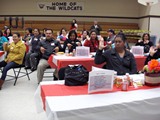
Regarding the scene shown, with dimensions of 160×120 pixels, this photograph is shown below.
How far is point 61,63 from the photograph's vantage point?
11.3ft

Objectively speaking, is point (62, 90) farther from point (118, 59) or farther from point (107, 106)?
point (118, 59)

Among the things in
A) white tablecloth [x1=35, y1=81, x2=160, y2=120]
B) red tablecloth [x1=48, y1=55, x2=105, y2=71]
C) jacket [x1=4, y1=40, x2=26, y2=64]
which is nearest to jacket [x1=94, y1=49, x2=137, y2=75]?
white tablecloth [x1=35, y1=81, x2=160, y2=120]

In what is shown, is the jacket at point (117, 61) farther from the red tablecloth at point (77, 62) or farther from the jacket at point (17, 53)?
the jacket at point (17, 53)

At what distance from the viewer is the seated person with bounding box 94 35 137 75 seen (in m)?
2.54

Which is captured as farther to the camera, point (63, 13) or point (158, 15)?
point (63, 13)

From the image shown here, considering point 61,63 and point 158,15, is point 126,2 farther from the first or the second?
point 61,63

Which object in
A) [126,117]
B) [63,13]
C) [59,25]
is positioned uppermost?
[63,13]

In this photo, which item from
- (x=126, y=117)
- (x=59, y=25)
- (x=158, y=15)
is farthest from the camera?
(x=59, y=25)

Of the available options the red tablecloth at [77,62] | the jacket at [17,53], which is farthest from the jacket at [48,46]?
the red tablecloth at [77,62]

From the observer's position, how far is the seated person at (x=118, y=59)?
254cm

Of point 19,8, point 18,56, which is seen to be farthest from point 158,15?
point 18,56

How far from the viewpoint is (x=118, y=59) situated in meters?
2.55

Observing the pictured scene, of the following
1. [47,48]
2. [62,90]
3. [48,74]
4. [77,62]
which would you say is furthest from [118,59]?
[48,74]

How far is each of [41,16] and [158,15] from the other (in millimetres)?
6930
